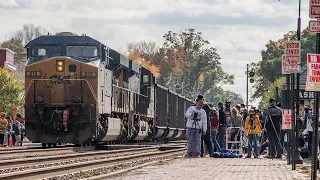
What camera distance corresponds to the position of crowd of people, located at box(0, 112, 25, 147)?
120 feet

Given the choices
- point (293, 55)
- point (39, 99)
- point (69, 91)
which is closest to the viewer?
point (293, 55)

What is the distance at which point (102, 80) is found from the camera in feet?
106

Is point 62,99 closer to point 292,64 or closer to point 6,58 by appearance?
point 292,64

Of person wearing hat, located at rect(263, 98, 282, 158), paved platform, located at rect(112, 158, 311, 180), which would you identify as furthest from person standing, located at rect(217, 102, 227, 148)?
paved platform, located at rect(112, 158, 311, 180)

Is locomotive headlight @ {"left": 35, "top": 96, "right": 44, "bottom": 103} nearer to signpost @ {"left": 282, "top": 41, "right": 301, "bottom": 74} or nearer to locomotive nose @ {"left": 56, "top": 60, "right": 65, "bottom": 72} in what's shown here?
locomotive nose @ {"left": 56, "top": 60, "right": 65, "bottom": 72}

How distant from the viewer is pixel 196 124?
25109 mm

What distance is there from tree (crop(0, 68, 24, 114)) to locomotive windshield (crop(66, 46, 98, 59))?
42.0 m

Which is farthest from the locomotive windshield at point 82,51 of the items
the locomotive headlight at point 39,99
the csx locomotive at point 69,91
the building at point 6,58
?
the building at point 6,58

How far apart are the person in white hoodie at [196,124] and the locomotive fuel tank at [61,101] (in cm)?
704

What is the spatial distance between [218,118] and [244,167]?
21.9 feet

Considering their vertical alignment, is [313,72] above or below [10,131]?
above

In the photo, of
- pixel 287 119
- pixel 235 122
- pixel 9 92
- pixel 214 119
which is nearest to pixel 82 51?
pixel 235 122

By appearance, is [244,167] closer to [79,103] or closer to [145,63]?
[79,103]

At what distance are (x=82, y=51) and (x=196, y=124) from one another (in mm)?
9139
